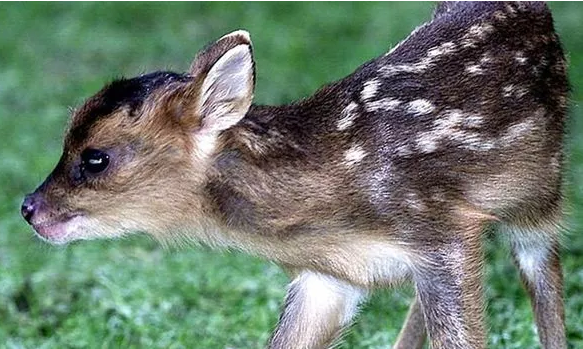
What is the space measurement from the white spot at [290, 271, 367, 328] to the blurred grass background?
0.22 metres

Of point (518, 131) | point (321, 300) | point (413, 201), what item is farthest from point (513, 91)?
point (321, 300)

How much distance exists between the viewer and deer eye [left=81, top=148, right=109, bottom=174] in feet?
18.1

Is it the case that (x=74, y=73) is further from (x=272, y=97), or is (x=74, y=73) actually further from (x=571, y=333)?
(x=571, y=333)

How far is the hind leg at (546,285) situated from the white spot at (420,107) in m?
0.92

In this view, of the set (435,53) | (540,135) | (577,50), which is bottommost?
(577,50)

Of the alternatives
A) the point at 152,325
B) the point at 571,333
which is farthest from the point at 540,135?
the point at 152,325

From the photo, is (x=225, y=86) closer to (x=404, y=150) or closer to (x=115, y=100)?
(x=115, y=100)

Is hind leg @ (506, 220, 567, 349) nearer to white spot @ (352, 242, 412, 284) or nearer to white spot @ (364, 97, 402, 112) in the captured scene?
white spot @ (352, 242, 412, 284)

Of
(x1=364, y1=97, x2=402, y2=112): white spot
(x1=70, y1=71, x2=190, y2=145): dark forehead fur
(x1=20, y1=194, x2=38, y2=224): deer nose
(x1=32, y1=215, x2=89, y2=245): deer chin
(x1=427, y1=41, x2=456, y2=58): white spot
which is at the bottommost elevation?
(x1=427, y1=41, x2=456, y2=58): white spot

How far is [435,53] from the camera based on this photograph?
230 inches

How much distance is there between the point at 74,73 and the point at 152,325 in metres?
5.48

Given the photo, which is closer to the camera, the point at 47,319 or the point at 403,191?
the point at 403,191

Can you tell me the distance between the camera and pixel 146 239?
884 cm

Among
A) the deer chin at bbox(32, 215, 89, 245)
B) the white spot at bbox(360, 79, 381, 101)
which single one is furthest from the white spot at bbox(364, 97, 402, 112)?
the deer chin at bbox(32, 215, 89, 245)
